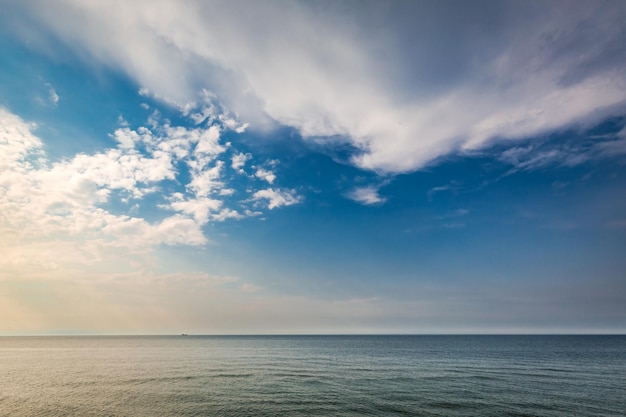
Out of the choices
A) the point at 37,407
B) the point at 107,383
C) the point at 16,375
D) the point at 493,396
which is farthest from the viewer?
the point at 16,375

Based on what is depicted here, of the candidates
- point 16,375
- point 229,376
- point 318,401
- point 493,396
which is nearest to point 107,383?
point 229,376

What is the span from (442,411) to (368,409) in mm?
7772

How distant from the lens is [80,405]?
36.2 metres

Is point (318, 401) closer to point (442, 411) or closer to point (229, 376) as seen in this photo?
point (442, 411)

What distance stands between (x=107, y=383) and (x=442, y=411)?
48405 millimetres

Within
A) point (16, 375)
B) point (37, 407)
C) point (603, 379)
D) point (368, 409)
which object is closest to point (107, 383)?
point (37, 407)

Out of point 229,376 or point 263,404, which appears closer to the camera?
point 263,404

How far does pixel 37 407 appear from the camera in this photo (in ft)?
117

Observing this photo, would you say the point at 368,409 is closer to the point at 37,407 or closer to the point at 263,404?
the point at 263,404

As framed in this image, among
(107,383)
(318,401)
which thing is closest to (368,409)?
(318,401)

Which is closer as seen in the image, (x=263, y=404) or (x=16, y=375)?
(x=263, y=404)

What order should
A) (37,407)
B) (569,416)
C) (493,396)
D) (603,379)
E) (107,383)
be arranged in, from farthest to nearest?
1. (603,379)
2. (107,383)
3. (493,396)
4. (37,407)
5. (569,416)

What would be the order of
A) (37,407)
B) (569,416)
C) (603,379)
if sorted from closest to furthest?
(569,416), (37,407), (603,379)

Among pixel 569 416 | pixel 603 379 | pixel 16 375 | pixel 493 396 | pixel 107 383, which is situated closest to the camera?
pixel 569 416
